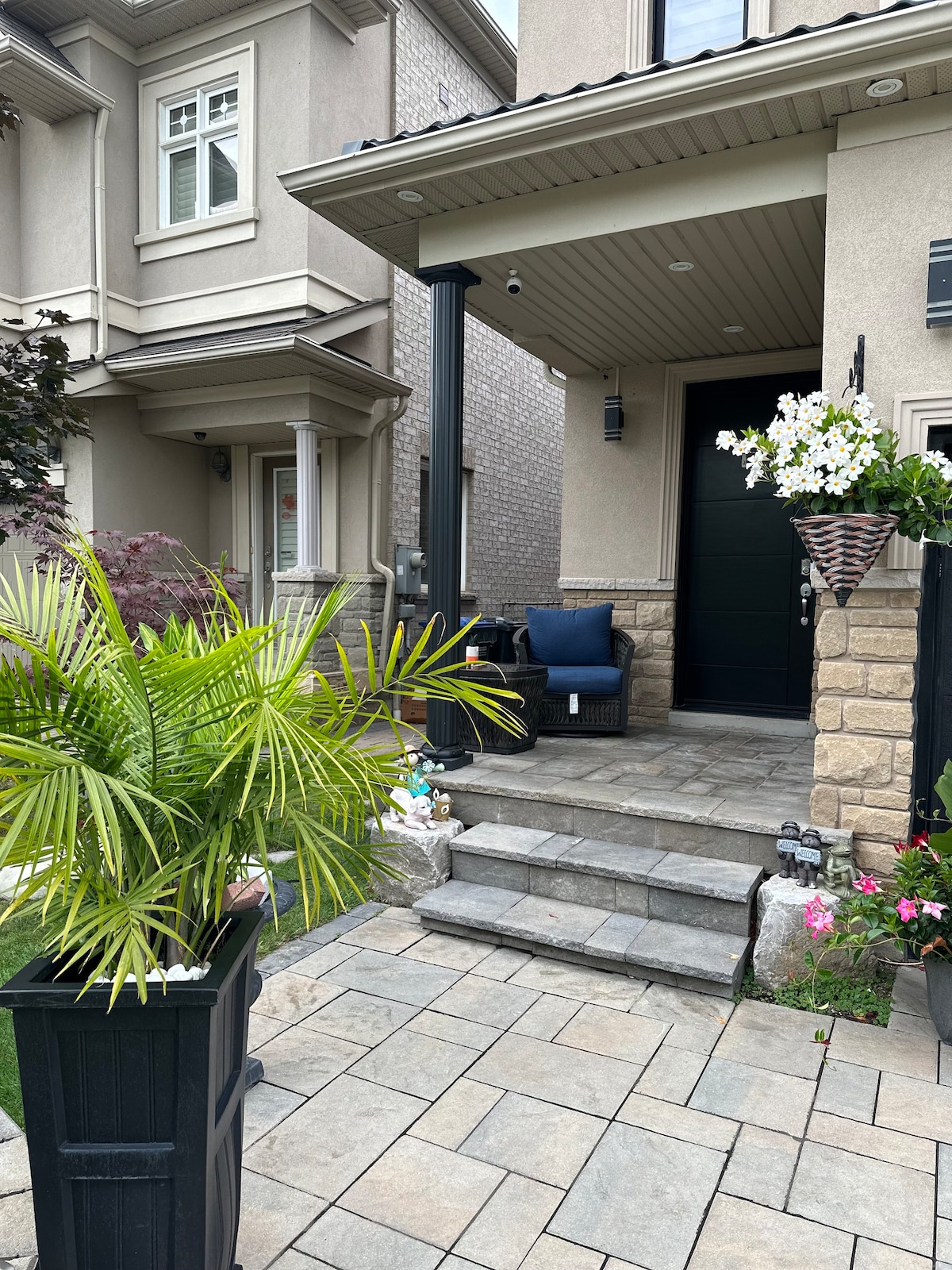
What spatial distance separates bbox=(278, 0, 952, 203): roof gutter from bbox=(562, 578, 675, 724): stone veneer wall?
Answer: 289 cm

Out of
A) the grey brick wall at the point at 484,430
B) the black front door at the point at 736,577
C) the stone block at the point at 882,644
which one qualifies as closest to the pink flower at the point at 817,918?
the stone block at the point at 882,644

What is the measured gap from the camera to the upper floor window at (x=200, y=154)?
669 cm

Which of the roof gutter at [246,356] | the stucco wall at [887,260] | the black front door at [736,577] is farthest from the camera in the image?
the roof gutter at [246,356]

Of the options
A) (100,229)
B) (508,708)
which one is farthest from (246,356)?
(508,708)

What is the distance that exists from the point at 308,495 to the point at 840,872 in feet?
15.8

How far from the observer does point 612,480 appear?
573 centimetres

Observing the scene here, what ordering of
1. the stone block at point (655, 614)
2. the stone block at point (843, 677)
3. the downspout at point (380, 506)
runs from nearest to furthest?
the stone block at point (843, 677) → the stone block at point (655, 614) → the downspout at point (380, 506)

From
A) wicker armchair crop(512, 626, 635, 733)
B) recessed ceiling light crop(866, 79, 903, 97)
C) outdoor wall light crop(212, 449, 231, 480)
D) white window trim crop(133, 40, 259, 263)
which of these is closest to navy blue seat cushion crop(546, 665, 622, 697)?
wicker armchair crop(512, 626, 635, 733)

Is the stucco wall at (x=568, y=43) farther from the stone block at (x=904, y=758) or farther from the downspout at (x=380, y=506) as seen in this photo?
the stone block at (x=904, y=758)

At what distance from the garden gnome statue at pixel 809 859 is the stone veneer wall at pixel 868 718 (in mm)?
131

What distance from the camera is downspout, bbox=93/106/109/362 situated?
6.56 m

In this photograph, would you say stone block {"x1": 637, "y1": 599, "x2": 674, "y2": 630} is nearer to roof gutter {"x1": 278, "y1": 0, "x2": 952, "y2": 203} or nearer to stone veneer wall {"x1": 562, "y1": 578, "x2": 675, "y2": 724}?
stone veneer wall {"x1": 562, "y1": 578, "x2": 675, "y2": 724}

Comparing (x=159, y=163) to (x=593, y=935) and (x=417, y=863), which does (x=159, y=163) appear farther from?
(x=593, y=935)

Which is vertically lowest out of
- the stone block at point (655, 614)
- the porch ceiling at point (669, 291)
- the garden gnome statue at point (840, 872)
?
the garden gnome statue at point (840, 872)
